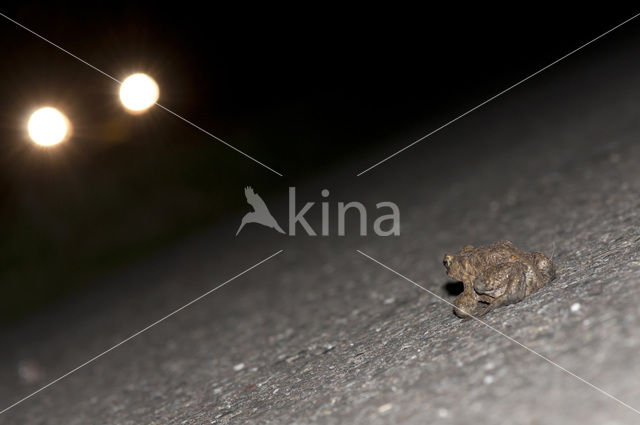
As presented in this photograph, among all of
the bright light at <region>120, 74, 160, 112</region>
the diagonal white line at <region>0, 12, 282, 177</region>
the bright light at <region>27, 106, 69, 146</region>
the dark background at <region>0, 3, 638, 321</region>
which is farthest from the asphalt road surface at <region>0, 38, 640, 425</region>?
the bright light at <region>120, 74, 160, 112</region>

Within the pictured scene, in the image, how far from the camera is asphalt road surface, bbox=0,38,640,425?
2.26 metres

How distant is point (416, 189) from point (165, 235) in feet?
15.4

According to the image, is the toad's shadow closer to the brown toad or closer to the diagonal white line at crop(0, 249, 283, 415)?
the brown toad

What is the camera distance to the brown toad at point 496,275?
2934 mm

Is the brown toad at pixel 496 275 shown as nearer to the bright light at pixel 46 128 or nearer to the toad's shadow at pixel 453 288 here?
the toad's shadow at pixel 453 288

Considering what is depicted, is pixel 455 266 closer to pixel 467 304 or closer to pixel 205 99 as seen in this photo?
pixel 467 304

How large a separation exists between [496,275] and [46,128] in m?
5.06

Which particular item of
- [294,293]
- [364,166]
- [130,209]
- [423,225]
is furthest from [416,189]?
[130,209]

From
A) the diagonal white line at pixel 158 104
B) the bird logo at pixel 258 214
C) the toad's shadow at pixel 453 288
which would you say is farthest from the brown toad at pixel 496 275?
the diagonal white line at pixel 158 104

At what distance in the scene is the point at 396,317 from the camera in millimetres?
3777

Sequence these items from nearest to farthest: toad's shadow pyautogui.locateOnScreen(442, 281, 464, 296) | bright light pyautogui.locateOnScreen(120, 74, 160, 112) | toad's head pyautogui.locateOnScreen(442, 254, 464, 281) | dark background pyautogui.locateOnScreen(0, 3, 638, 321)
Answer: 1. toad's head pyautogui.locateOnScreen(442, 254, 464, 281)
2. toad's shadow pyautogui.locateOnScreen(442, 281, 464, 296)
3. bright light pyautogui.locateOnScreen(120, 74, 160, 112)
4. dark background pyautogui.locateOnScreen(0, 3, 638, 321)

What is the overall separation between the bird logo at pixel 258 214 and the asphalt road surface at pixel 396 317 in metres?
0.19

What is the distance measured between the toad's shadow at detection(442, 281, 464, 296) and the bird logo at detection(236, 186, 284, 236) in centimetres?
447

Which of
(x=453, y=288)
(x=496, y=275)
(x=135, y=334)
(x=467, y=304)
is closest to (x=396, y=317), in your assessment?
(x=453, y=288)
